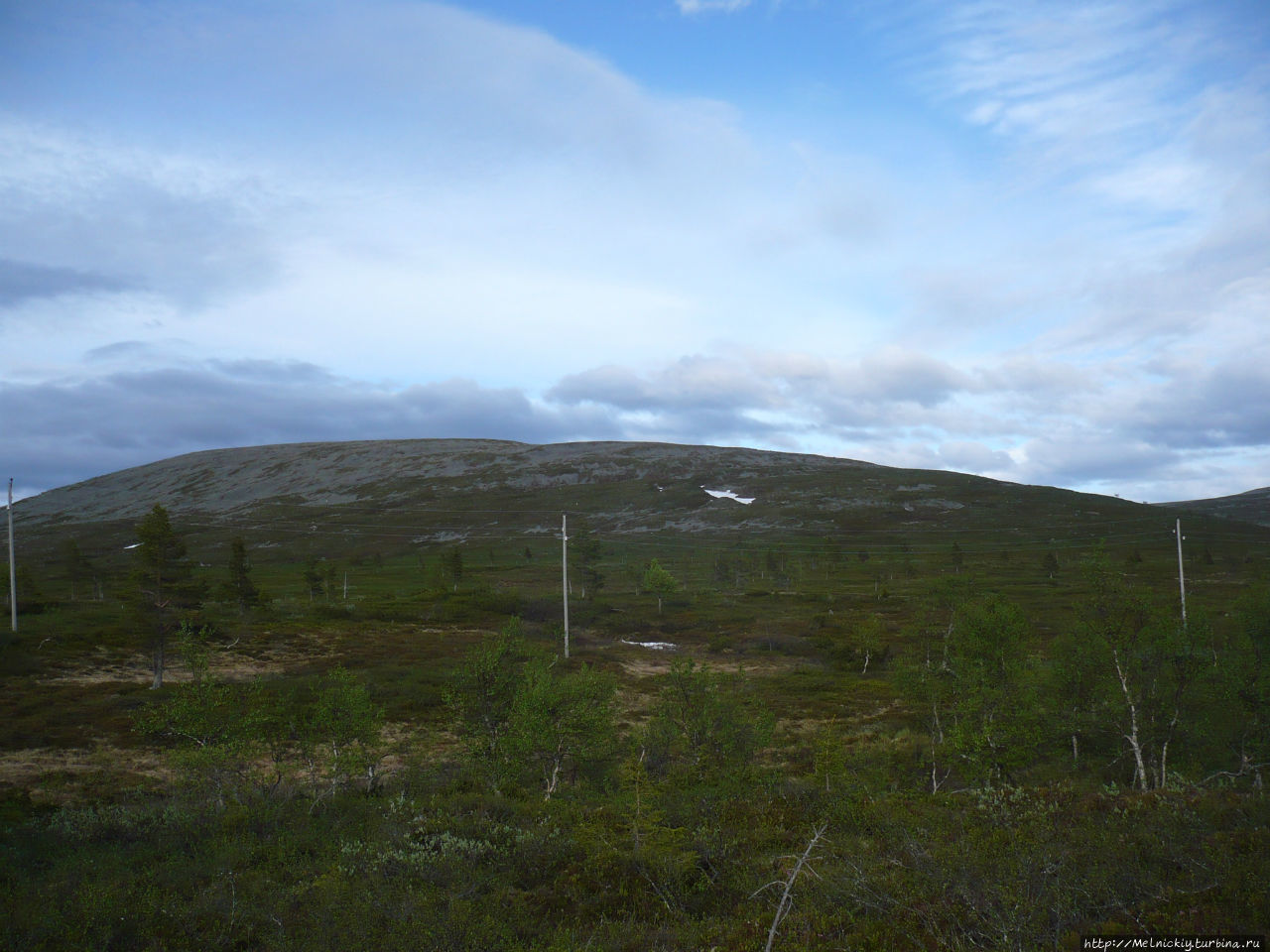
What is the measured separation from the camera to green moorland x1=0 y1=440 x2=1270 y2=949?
9914mm

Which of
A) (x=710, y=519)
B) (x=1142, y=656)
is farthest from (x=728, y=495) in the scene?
(x=1142, y=656)

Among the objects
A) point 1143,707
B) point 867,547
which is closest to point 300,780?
point 1143,707

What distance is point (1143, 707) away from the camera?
27578 millimetres

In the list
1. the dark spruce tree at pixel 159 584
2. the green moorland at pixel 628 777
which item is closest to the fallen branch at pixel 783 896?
the green moorland at pixel 628 777

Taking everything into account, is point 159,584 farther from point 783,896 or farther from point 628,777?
point 783,896

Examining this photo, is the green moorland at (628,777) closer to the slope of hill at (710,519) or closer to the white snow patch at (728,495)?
the slope of hill at (710,519)

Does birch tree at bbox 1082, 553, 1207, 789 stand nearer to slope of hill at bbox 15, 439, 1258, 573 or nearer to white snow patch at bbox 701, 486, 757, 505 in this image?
slope of hill at bbox 15, 439, 1258, 573

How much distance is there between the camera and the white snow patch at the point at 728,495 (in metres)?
185

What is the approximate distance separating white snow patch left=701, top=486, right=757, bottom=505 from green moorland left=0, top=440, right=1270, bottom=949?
379 ft

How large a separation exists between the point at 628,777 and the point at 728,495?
586 feet

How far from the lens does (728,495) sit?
629 feet

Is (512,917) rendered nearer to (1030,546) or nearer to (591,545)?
(591,545)

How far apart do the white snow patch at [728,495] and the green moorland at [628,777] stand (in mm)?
115542

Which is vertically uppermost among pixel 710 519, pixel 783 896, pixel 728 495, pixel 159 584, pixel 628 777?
pixel 728 495
